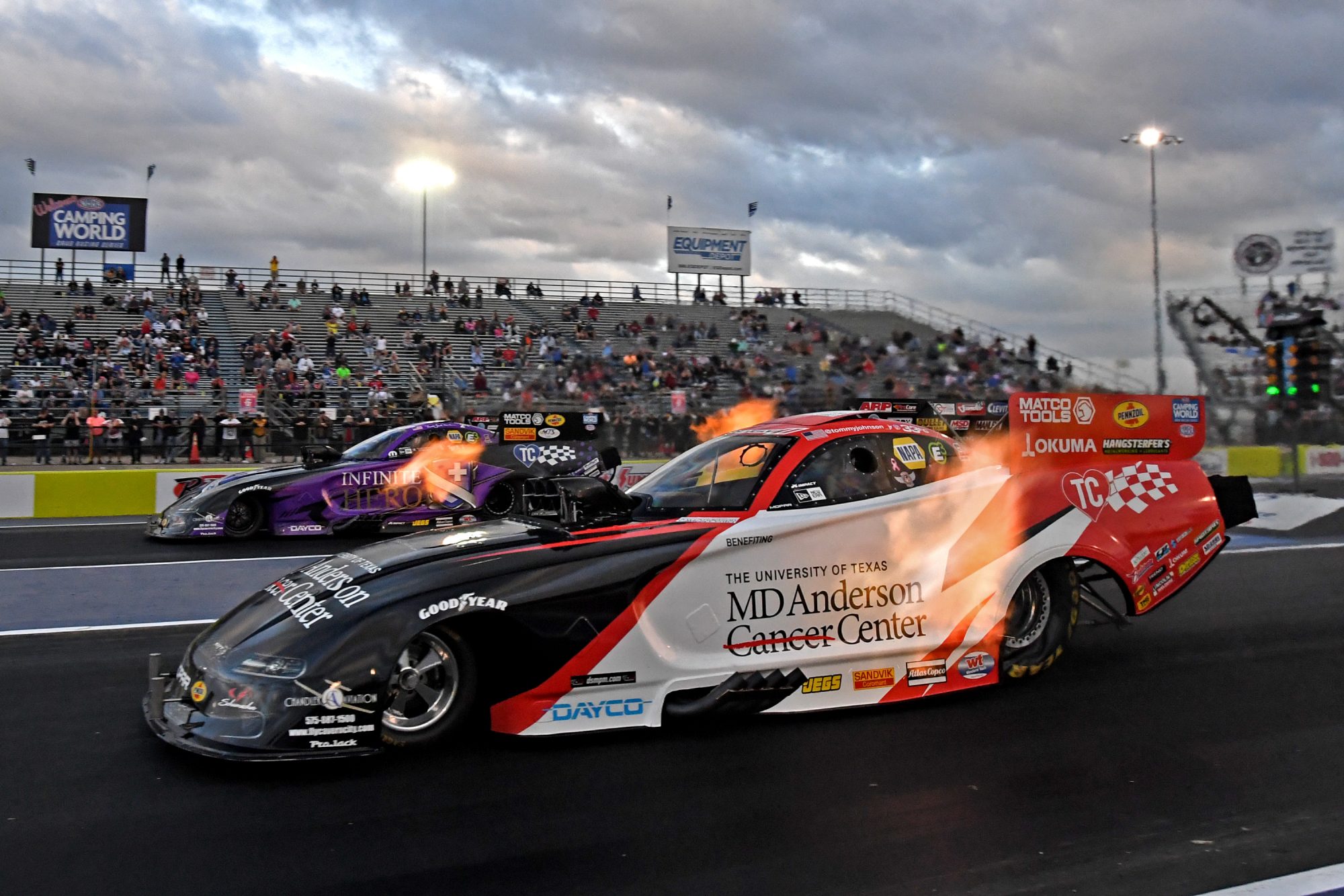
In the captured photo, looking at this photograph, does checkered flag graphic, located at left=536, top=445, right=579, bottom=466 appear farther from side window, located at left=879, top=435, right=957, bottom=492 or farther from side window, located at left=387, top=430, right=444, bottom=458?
side window, located at left=879, top=435, right=957, bottom=492

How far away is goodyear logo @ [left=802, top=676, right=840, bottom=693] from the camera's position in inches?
191

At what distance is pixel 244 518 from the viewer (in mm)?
11297

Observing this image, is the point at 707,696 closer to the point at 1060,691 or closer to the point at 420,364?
the point at 1060,691

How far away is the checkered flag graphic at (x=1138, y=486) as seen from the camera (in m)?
5.82

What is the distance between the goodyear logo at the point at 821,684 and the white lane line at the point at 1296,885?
6.27 feet

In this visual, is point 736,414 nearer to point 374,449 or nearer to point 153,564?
point 374,449

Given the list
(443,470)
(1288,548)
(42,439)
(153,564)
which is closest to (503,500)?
(443,470)

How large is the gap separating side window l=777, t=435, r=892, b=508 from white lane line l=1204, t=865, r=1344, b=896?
238 centimetres

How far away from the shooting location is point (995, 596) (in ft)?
17.3

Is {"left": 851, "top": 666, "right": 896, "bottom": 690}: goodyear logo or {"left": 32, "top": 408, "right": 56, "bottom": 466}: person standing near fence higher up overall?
{"left": 32, "top": 408, "right": 56, "bottom": 466}: person standing near fence

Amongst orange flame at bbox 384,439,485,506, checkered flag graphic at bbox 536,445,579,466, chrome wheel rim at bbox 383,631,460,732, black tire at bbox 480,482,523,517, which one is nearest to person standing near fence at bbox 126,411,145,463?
orange flame at bbox 384,439,485,506

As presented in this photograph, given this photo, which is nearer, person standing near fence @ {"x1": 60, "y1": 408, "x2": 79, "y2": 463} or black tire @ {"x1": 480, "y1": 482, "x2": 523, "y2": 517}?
black tire @ {"x1": 480, "y1": 482, "x2": 523, "y2": 517}

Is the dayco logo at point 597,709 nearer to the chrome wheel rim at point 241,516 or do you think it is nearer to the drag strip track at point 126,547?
the drag strip track at point 126,547

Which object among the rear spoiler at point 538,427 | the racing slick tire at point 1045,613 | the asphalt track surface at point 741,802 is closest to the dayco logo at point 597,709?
the asphalt track surface at point 741,802
